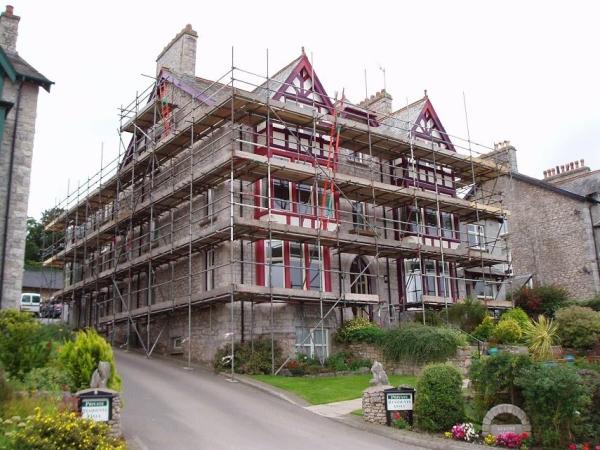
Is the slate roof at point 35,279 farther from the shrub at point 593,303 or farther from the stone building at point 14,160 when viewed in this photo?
the shrub at point 593,303

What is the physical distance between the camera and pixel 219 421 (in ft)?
50.5

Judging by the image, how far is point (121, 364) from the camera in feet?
77.4

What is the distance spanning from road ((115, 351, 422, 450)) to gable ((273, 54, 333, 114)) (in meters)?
12.3

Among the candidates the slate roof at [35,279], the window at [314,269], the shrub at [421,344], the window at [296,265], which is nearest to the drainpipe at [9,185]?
the window at [296,265]

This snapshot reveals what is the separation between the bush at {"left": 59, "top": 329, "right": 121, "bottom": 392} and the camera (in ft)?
46.6

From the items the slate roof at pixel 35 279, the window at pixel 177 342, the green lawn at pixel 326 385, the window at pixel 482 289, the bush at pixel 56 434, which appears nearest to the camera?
the bush at pixel 56 434

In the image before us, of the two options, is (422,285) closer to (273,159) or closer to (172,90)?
(273,159)

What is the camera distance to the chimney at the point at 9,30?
23.8m

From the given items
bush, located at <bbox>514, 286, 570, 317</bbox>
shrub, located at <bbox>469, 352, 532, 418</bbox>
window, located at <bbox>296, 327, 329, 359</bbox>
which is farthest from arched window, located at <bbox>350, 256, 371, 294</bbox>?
shrub, located at <bbox>469, 352, 532, 418</bbox>

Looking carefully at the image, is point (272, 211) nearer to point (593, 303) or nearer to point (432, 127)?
point (432, 127)

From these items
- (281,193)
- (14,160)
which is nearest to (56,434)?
(14,160)

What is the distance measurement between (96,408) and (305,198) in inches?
622

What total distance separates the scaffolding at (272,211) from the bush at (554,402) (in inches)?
414

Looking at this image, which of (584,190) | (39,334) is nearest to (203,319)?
(39,334)
